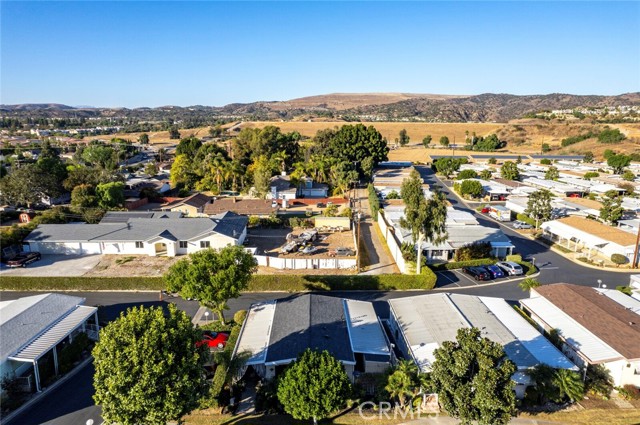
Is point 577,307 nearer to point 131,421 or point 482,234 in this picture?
point 482,234

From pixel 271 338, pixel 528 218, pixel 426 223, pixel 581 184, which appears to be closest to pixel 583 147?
pixel 581 184

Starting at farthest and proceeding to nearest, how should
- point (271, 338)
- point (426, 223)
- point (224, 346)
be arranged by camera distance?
1. point (426, 223)
2. point (224, 346)
3. point (271, 338)

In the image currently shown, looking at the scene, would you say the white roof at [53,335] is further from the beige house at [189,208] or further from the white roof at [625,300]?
the white roof at [625,300]

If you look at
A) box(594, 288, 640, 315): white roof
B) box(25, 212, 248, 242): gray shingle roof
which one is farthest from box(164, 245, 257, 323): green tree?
box(594, 288, 640, 315): white roof

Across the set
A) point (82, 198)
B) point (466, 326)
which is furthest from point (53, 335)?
point (82, 198)

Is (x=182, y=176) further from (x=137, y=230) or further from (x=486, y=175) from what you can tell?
(x=486, y=175)

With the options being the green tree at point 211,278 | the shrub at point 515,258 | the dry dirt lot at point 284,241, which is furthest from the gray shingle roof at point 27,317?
the shrub at point 515,258
